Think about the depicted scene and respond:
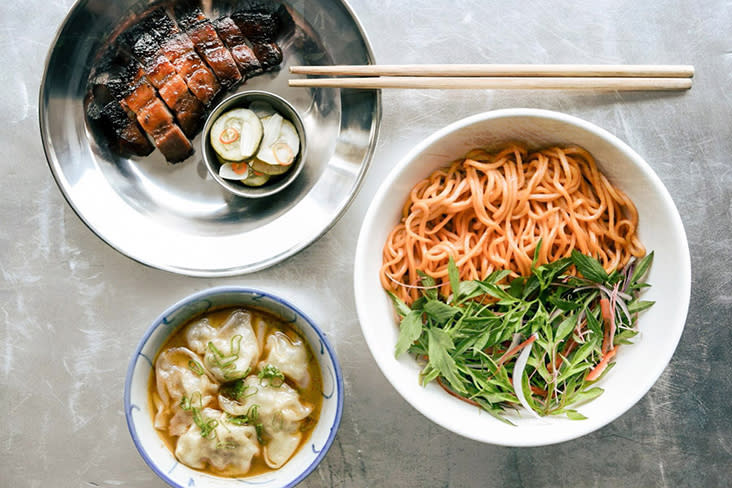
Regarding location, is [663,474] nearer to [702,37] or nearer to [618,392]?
[618,392]

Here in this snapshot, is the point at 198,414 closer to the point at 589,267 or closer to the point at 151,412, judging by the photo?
the point at 151,412

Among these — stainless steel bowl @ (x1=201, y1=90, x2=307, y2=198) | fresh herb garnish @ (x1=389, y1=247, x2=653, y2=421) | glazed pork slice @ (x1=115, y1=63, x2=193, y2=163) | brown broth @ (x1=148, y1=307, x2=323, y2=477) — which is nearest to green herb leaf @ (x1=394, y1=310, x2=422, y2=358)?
fresh herb garnish @ (x1=389, y1=247, x2=653, y2=421)

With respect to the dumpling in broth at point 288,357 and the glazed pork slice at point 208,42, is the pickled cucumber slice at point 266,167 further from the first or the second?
the dumpling in broth at point 288,357

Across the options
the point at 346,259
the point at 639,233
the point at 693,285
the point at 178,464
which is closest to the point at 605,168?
the point at 639,233

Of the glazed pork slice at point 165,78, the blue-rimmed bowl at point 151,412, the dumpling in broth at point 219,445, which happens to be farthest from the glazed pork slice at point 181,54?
the dumpling in broth at point 219,445

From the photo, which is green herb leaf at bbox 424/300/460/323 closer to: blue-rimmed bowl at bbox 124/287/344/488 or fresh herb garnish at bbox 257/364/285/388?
blue-rimmed bowl at bbox 124/287/344/488

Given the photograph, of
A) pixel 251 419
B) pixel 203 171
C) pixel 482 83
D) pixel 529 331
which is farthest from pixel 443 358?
pixel 203 171

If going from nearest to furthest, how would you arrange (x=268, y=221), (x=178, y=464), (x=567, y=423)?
(x=567, y=423), (x=178, y=464), (x=268, y=221)
